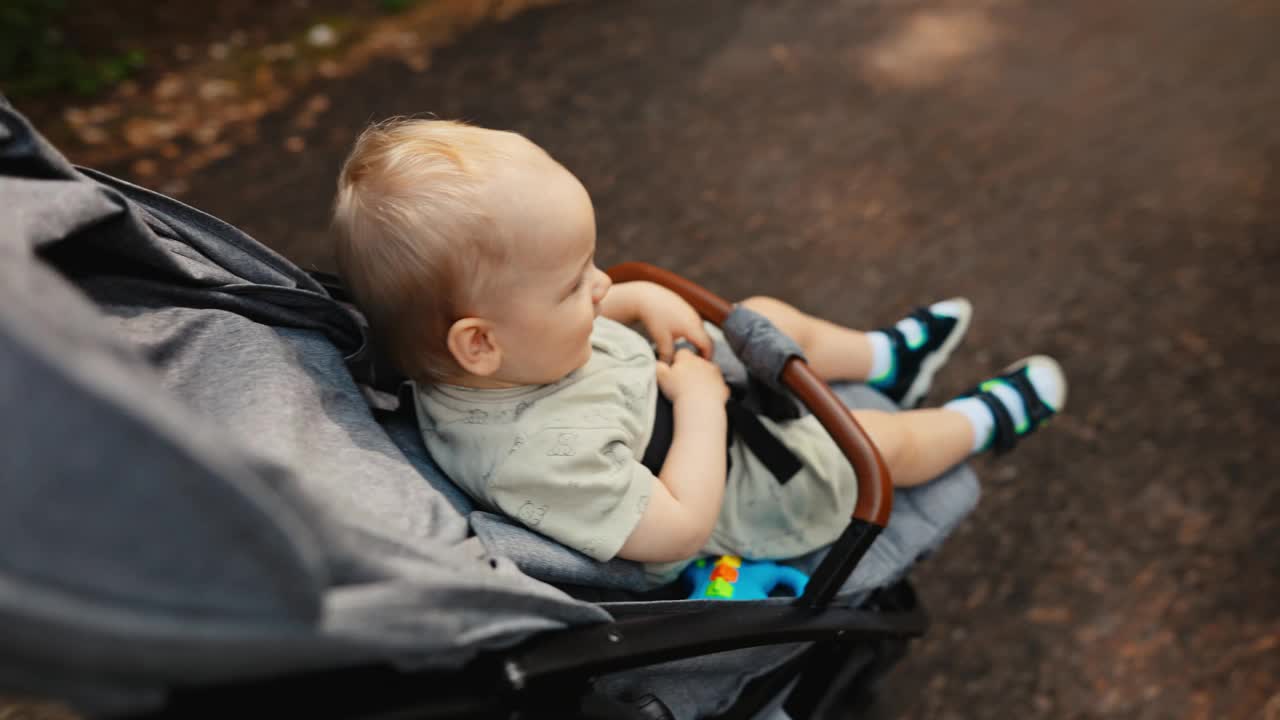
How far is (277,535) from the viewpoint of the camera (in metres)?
0.66

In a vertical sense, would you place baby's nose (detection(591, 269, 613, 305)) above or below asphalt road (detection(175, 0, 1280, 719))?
above

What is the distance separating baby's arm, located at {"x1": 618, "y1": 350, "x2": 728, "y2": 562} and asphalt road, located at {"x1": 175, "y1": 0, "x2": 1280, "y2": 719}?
0.96 metres

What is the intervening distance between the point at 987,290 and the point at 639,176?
129 cm

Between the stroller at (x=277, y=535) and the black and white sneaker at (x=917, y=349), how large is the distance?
0.22 m

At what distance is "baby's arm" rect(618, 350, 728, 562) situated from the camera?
1272mm

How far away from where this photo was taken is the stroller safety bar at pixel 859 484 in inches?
Answer: 49.4

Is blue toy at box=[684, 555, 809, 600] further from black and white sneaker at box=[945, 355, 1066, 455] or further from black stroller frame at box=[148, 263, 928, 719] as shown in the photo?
→ black and white sneaker at box=[945, 355, 1066, 455]

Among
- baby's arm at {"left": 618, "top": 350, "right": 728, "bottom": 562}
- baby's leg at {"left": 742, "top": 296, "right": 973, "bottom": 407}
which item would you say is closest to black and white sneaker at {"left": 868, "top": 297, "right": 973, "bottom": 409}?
baby's leg at {"left": 742, "top": 296, "right": 973, "bottom": 407}

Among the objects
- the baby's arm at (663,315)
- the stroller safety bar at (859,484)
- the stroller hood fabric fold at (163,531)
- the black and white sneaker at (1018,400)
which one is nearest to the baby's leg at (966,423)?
the black and white sneaker at (1018,400)

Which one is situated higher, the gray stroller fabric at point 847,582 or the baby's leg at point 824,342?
the baby's leg at point 824,342

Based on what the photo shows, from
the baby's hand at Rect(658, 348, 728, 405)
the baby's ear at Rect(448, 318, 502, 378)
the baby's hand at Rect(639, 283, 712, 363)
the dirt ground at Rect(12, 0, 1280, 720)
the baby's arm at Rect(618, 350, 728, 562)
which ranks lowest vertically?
the dirt ground at Rect(12, 0, 1280, 720)

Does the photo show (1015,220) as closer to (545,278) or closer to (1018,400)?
(1018,400)

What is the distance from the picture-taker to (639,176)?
11.2 feet

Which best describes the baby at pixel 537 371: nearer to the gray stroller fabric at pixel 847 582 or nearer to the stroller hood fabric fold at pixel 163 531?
the gray stroller fabric at pixel 847 582
